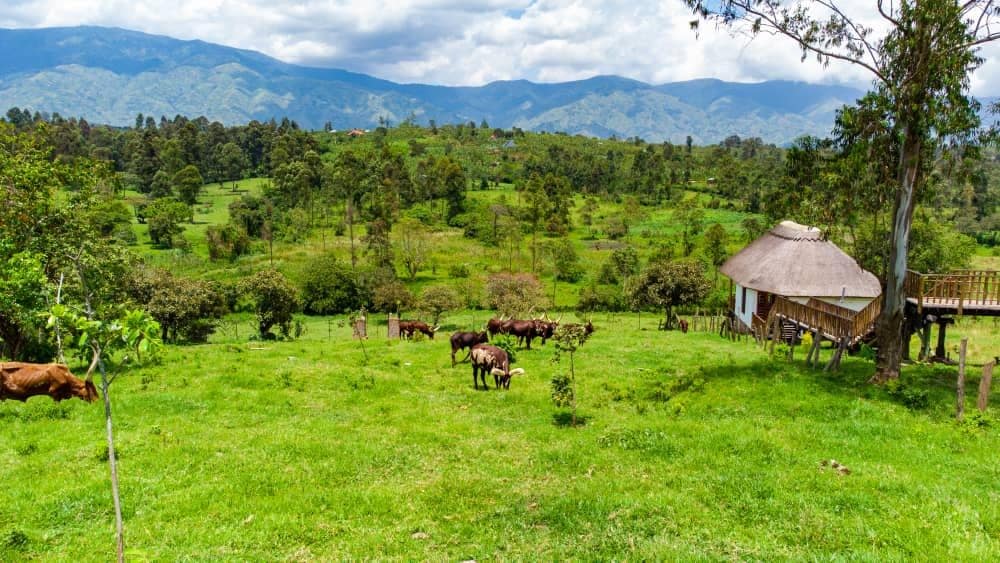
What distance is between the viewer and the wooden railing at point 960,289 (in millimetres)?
22797

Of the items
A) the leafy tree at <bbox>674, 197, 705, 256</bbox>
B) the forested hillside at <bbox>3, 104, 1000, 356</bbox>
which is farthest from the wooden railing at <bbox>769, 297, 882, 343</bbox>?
the leafy tree at <bbox>674, 197, 705, 256</bbox>

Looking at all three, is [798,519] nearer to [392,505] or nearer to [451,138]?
[392,505]

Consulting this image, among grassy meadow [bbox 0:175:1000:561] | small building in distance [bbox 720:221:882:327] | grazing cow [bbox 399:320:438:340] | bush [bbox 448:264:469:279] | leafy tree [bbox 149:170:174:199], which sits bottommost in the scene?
bush [bbox 448:264:469:279]

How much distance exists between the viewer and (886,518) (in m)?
8.72

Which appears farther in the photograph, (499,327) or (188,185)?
(188,185)

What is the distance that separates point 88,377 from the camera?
14227mm

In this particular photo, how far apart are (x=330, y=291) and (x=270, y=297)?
20.3 meters

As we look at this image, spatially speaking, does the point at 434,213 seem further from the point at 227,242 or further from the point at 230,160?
the point at 230,160

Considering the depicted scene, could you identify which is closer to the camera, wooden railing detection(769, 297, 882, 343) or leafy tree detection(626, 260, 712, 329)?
wooden railing detection(769, 297, 882, 343)

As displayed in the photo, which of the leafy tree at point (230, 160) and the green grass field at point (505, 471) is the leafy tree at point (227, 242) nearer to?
the leafy tree at point (230, 160)

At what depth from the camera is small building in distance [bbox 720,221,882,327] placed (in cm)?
3180

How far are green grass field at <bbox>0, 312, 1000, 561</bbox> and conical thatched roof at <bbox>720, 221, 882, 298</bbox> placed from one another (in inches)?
509

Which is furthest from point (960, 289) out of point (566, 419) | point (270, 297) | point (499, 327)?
point (270, 297)

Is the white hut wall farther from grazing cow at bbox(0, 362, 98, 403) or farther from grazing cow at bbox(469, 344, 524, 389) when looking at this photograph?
grazing cow at bbox(0, 362, 98, 403)
